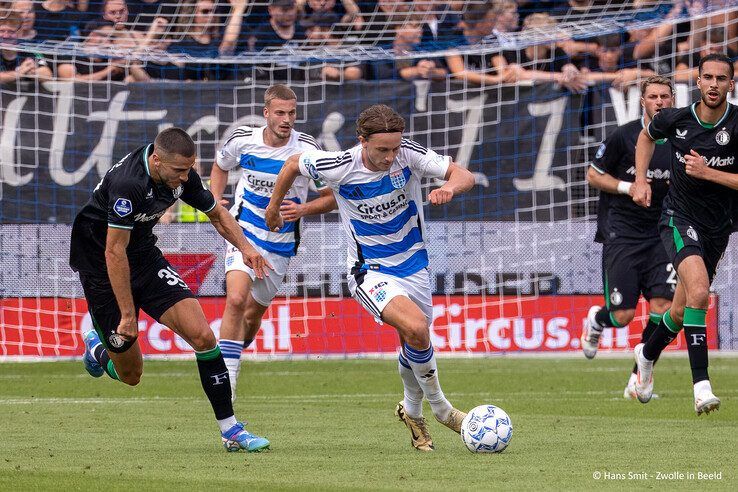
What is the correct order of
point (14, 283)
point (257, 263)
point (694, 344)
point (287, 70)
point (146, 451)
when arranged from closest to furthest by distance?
point (146, 451)
point (257, 263)
point (694, 344)
point (14, 283)
point (287, 70)

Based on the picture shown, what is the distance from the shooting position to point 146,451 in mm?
8164

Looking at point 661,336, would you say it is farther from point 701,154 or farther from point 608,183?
point 608,183

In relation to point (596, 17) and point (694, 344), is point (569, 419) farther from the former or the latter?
point (596, 17)

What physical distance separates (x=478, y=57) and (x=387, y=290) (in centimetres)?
992

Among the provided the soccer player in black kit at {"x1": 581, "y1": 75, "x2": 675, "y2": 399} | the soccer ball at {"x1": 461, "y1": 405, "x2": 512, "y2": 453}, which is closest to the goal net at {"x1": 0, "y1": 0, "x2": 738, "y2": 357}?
the soccer player in black kit at {"x1": 581, "y1": 75, "x2": 675, "y2": 399}

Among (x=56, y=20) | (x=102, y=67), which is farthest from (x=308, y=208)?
(x=56, y=20)

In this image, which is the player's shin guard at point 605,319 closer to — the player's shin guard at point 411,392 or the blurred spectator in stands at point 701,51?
the player's shin guard at point 411,392

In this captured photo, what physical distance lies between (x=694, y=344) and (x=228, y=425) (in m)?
3.38

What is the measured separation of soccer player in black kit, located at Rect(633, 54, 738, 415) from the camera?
9.55 m

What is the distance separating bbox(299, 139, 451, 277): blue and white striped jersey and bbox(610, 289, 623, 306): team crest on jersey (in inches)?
170

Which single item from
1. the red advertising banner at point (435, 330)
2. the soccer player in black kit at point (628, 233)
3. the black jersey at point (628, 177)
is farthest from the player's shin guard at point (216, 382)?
the red advertising banner at point (435, 330)

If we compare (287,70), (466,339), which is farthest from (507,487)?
(287,70)

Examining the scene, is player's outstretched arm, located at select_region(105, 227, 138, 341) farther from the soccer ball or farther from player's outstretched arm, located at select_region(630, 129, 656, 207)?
player's outstretched arm, located at select_region(630, 129, 656, 207)

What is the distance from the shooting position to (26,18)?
1719 centimetres
